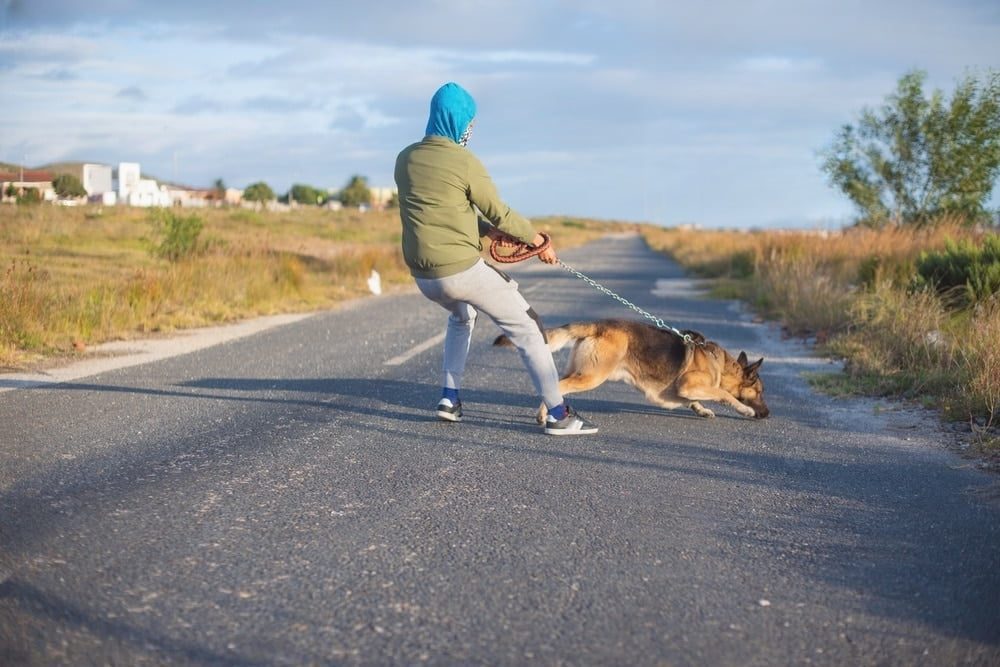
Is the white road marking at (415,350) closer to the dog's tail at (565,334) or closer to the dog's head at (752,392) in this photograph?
the dog's tail at (565,334)

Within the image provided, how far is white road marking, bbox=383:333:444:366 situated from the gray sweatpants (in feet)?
11.3

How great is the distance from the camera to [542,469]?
20.6 ft

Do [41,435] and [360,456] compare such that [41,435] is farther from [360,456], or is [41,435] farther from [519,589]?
[519,589]

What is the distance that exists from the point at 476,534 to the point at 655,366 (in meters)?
3.46

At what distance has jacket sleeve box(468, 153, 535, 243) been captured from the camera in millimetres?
6840

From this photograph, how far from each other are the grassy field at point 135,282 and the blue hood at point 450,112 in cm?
243

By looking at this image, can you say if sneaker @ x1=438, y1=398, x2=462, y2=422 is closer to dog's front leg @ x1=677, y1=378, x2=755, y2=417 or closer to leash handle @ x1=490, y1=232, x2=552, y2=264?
leash handle @ x1=490, y1=232, x2=552, y2=264

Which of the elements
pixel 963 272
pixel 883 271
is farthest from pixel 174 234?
pixel 963 272

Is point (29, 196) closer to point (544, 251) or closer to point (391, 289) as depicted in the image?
point (391, 289)

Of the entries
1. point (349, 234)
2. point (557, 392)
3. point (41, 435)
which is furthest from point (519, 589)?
point (349, 234)

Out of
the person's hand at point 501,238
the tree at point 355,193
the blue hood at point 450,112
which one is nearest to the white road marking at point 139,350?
the person's hand at point 501,238

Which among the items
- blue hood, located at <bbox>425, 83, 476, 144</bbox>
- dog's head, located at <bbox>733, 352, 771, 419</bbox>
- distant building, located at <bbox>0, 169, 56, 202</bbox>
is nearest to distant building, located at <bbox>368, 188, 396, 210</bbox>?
distant building, located at <bbox>0, 169, 56, 202</bbox>

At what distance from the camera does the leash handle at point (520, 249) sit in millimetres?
7367

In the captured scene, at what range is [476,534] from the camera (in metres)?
4.89
